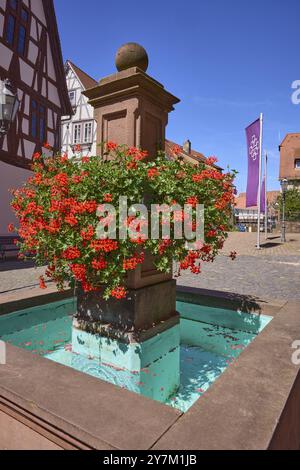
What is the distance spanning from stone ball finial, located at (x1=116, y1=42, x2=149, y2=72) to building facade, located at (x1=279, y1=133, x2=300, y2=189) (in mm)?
43297

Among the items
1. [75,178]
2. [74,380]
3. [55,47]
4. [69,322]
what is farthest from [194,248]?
[55,47]

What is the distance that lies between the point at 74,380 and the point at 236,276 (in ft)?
29.5

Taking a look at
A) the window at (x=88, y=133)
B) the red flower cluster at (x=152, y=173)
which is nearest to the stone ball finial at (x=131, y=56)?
the red flower cluster at (x=152, y=173)

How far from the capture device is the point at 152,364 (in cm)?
434

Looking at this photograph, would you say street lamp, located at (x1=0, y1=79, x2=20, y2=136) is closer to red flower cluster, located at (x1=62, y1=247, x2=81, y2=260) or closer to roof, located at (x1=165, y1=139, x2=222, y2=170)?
roof, located at (x1=165, y1=139, x2=222, y2=170)

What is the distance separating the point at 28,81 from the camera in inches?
626

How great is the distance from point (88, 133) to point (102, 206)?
84.0 feet

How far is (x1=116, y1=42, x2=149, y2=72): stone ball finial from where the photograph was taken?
4.55 meters

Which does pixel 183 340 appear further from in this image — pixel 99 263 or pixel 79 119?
pixel 79 119

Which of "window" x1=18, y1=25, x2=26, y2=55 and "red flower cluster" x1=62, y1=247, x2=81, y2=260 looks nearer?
"red flower cluster" x1=62, y1=247, x2=81, y2=260

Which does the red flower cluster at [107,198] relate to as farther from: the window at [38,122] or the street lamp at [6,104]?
the window at [38,122]

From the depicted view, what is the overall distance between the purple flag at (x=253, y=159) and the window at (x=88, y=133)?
47.9 ft

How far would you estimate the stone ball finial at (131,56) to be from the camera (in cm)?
455

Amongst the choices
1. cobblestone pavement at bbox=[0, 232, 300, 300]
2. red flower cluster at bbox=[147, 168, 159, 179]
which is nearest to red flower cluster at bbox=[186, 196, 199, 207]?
red flower cluster at bbox=[147, 168, 159, 179]
